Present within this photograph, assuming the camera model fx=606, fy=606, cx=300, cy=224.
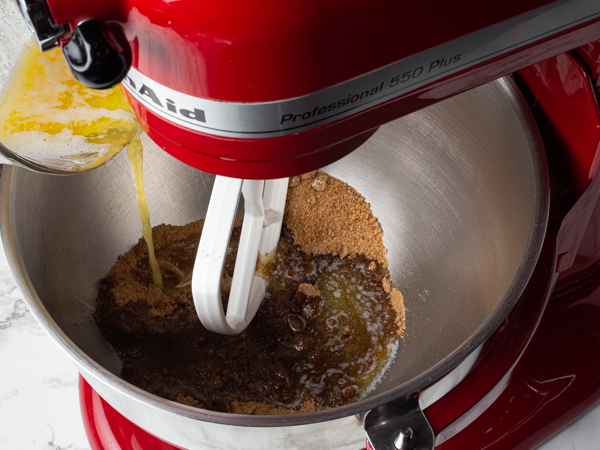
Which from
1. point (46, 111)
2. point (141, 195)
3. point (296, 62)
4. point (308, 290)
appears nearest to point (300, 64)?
point (296, 62)

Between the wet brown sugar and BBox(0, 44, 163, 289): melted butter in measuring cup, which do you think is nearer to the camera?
BBox(0, 44, 163, 289): melted butter in measuring cup

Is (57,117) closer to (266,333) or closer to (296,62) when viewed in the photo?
(296,62)

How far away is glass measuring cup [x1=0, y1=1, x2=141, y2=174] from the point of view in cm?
36

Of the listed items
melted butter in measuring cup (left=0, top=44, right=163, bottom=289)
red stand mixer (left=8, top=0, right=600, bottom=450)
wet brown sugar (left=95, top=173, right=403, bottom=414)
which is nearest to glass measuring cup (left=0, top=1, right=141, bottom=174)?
melted butter in measuring cup (left=0, top=44, right=163, bottom=289)

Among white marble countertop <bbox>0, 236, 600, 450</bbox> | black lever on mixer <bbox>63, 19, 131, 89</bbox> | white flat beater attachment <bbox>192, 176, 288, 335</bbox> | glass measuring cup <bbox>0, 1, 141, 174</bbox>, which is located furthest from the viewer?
white marble countertop <bbox>0, 236, 600, 450</bbox>

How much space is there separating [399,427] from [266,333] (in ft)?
0.86

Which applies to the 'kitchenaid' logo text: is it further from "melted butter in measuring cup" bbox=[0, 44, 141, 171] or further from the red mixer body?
"melted butter in measuring cup" bbox=[0, 44, 141, 171]

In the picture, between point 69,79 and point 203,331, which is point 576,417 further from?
point 69,79

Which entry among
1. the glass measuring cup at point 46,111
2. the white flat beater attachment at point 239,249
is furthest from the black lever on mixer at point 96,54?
the white flat beater attachment at point 239,249

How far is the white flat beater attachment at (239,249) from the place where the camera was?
507 mm

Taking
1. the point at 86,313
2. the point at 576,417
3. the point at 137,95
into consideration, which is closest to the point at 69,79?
the point at 137,95

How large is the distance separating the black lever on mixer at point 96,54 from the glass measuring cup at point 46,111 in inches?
4.8

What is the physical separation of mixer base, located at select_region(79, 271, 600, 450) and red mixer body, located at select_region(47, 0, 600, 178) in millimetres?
319

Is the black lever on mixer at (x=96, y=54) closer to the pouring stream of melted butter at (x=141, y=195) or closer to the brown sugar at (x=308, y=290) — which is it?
the pouring stream of melted butter at (x=141, y=195)
